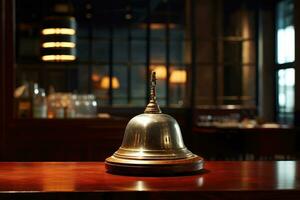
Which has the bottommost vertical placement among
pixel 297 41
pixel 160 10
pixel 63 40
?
pixel 63 40

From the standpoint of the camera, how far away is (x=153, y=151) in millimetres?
1387

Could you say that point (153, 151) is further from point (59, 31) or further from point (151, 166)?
point (59, 31)

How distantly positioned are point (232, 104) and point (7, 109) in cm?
751

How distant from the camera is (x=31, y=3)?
33.2ft

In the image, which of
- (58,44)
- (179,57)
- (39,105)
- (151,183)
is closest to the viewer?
(151,183)

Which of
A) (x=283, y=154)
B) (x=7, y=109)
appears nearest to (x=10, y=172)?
(x=7, y=109)

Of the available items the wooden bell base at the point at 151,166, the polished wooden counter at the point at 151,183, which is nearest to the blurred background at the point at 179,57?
the polished wooden counter at the point at 151,183

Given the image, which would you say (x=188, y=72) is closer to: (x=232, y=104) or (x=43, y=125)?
(x=232, y=104)

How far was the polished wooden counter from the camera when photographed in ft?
3.76

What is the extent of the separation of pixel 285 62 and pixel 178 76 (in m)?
2.26

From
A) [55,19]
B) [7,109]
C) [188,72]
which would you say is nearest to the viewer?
[7,109]

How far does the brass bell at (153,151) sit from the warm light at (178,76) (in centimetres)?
902

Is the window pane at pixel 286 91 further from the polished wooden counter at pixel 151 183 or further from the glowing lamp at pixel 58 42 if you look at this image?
the polished wooden counter at pixel 151 183

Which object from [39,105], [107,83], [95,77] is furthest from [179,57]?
[39,105]
